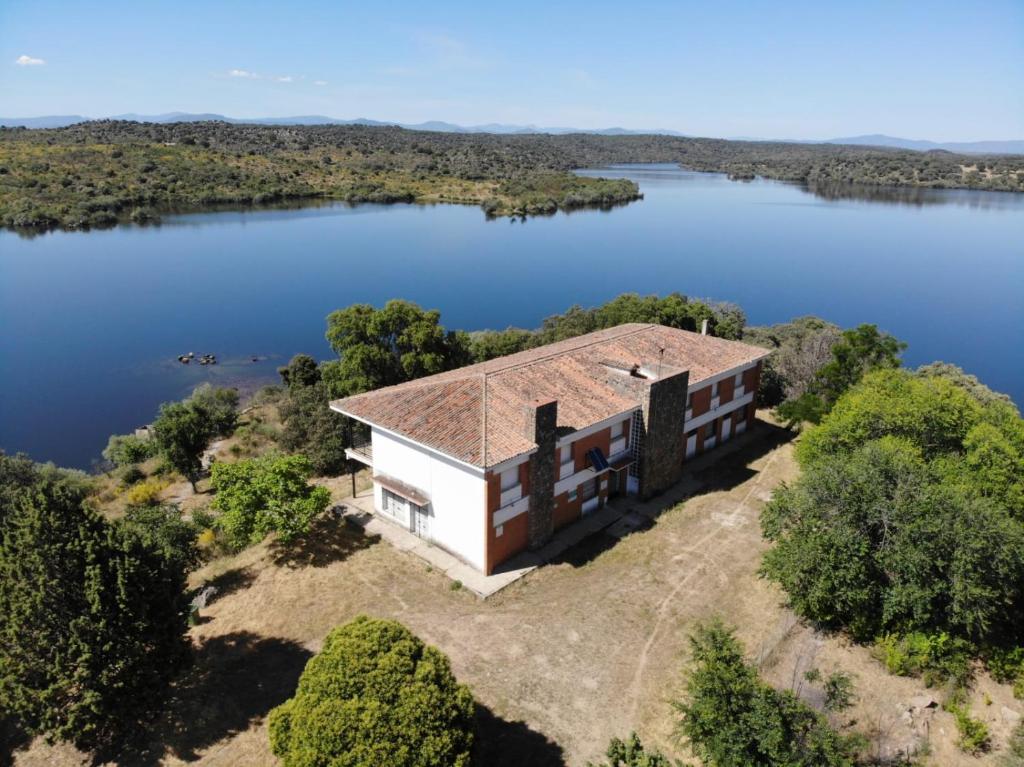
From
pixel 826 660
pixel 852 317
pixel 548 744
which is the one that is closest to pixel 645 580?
pixel 826 660

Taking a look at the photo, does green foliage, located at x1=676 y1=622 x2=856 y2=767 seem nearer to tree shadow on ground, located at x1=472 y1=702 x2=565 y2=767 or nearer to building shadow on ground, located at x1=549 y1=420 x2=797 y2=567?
tree shadow on ground, located at x1=472 y1=702 x2=565 y2=767

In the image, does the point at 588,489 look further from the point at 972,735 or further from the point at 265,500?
the point at 972,735

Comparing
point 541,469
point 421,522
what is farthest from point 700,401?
point 421,522

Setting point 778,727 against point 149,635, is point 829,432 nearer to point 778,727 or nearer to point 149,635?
point 778,727

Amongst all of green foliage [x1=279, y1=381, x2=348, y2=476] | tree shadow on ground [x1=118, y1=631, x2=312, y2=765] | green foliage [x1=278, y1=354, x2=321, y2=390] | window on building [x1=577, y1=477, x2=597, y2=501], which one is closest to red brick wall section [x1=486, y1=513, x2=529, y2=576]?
window on building [x1=577, y1=477, x2=597, y2=501]

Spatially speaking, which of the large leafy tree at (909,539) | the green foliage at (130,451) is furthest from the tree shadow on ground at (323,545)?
the green foliage at (130,451)

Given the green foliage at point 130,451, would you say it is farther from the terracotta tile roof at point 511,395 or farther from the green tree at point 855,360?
the green tree at point 855,360
